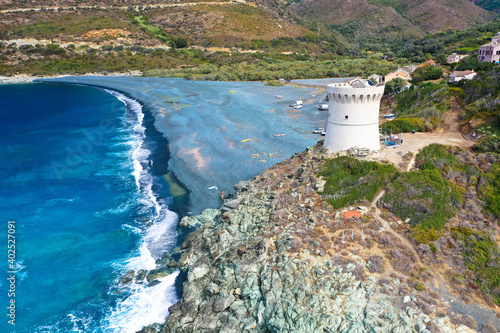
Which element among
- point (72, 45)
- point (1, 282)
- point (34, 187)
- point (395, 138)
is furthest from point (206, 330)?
point (72, 45)

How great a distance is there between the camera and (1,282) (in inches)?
1016

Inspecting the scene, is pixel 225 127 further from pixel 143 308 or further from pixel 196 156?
pixel 143 308

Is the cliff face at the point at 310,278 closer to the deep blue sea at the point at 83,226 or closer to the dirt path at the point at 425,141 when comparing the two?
the deep blue sea at the point at 83,226

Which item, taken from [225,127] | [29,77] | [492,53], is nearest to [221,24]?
[29,77]

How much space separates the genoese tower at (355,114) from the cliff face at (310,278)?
497 cm

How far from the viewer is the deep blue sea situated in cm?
2350

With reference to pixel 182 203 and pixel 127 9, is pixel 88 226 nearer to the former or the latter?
pixel 182 203

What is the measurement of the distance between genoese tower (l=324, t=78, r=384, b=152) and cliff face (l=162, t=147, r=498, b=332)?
4.97 metres

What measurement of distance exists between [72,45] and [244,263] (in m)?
151

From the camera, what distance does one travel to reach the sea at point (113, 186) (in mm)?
24312

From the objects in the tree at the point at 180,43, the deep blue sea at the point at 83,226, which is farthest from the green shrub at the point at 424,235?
the tree at the point at 180,43

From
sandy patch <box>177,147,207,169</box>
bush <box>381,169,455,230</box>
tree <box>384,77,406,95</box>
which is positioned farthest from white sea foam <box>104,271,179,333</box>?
tree <box>384,77,406,95</box>

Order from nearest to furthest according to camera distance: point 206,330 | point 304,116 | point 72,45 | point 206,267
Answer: point 206,330, point 206,267, point 304,116, point 72,45

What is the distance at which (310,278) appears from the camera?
65.9 ft
